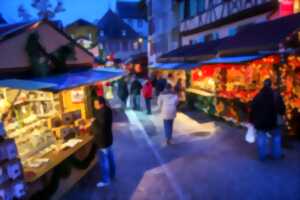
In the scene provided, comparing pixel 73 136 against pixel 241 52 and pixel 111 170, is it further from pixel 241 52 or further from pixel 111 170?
pixel 241 52

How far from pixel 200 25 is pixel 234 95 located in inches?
346

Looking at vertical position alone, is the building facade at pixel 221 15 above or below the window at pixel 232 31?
above

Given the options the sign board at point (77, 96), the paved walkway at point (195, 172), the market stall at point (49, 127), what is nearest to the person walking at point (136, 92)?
the paved walkway at point (195, 172)

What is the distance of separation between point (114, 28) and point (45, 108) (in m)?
42.0

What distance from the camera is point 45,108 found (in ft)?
23.2

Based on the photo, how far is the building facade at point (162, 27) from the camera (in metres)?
24.6

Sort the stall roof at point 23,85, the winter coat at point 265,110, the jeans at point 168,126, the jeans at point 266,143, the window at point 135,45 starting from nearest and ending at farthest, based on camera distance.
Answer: the stall roof at point 23,85, the winter coat at point 265,110, the jeans at point 266,143, the jeans at point 168,126, the window at point 135,45

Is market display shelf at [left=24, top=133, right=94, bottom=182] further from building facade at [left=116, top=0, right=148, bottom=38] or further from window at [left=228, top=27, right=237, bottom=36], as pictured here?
building facade at [left=116, top=0, right=148, bottom=38]

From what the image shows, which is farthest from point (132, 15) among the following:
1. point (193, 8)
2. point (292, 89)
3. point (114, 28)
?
point (292, 89)

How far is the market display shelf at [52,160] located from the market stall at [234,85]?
5129mm

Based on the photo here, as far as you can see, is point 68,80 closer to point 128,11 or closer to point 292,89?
point 292,89

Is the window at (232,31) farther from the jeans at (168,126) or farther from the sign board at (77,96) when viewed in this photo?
the sign board at (77,96)

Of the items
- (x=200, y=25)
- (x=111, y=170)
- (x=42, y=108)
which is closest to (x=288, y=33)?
(x=111, y=170)

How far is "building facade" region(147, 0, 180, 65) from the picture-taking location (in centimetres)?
2461
